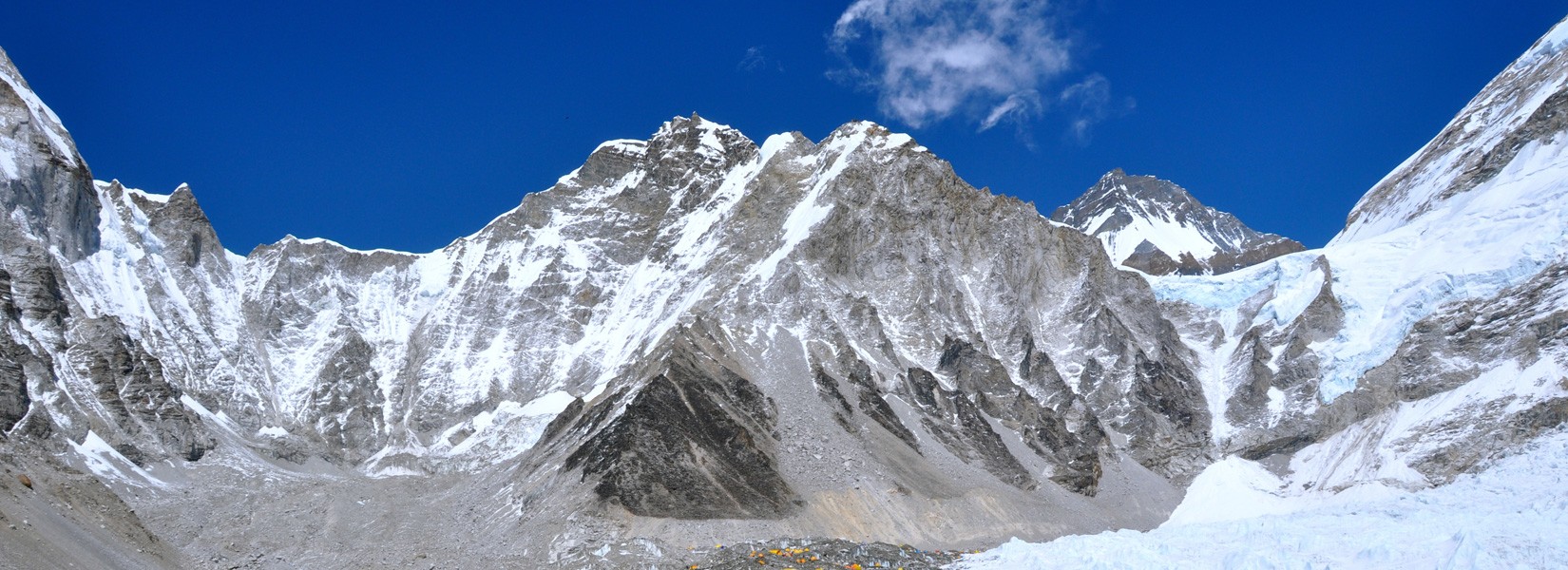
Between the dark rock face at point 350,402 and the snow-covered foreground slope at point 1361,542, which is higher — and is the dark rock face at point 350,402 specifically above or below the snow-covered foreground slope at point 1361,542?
above

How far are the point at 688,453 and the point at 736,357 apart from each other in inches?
1125

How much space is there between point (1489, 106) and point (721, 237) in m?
110

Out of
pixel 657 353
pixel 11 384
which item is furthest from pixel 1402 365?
pixel 11 384

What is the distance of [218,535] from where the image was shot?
8394 centimetres

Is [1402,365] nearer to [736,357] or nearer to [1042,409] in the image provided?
[1042,409]

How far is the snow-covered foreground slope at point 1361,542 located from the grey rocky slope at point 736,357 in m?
36.9

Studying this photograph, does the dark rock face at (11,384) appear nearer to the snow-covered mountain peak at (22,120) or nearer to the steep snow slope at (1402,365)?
the snow-covered mountain peak at (22,120)

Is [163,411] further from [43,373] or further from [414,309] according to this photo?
[414,309]

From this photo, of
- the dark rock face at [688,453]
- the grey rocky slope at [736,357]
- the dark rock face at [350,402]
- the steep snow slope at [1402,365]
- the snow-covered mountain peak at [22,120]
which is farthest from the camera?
the dark rock face at [350,402]

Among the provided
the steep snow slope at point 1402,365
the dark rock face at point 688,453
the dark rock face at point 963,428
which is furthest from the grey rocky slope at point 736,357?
the dark rock face at point 963,428

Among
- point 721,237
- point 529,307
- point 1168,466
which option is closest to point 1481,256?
point 1168,466

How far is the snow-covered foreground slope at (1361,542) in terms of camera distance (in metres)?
37.7

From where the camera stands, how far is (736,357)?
396 ft

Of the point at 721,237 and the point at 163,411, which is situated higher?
the point at 721,237
